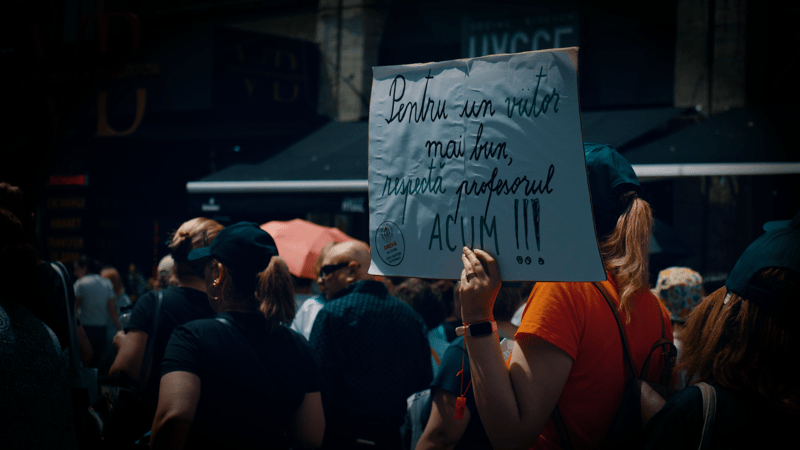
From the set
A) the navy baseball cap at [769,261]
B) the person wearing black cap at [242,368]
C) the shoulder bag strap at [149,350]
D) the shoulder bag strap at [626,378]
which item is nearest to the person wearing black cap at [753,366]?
the navy baseball cap at [769,261]

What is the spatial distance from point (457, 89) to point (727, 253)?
7033 millimetres

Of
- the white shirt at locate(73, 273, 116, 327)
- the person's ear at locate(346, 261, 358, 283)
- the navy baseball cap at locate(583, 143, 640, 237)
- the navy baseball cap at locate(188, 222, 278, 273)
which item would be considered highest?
the navy baseball cap at locate(583, 143, 640, 237)

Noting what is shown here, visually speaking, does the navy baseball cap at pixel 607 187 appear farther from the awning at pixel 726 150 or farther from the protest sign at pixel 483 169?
the awning at pixel 726 150

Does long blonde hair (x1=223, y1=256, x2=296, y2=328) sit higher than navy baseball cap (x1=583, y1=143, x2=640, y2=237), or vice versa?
navy baseball cap (x1=583, y1=143, x2=640, y2=237)

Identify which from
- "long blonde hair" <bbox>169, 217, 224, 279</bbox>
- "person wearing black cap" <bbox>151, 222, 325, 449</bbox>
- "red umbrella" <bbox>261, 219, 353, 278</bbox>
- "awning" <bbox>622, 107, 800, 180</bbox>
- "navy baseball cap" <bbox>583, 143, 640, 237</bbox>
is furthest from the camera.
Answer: "awning" <bbox>622, 107, 800, 180</bbox>

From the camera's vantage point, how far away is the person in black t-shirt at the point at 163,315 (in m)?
3.11

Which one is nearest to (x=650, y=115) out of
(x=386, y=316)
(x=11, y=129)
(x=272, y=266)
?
(x=386, y=316)

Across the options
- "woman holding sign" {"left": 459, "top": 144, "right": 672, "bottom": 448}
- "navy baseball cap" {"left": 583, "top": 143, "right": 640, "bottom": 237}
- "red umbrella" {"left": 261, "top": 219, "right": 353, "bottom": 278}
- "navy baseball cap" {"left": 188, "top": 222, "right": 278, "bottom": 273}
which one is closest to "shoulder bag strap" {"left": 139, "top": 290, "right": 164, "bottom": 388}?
"navy baseball cap" {"left": 188, "top": 222, "right": 278, "bottom": 273}

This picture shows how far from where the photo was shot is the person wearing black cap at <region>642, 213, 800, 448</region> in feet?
4.67

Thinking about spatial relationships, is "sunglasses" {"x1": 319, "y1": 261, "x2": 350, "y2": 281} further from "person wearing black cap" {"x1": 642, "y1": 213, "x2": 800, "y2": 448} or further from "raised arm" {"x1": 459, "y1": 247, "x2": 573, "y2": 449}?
"person wearing black cap" {"x1": 642, "y1": 213, "x2": 800, "y2": 448}

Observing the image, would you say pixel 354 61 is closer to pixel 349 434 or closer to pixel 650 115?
pixel 650 115

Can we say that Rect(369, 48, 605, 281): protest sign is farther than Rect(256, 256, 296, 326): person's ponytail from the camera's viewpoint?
No

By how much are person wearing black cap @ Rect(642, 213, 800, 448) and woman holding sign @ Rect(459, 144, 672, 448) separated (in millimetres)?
263

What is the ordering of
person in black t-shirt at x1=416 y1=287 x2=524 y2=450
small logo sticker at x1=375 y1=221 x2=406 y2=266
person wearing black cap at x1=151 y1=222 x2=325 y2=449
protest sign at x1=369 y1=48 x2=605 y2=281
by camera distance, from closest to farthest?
protest sign at x1=369 y1=48 x2=605 y2=281 → small logo sticker at x1=375 y1=221 x2=406 y2=266 → person wearing black cap at x1=151 y1=222 x2=325 y2=449 → person in black t-shirt at x1=416 y1=287 x2=524 y2=450
